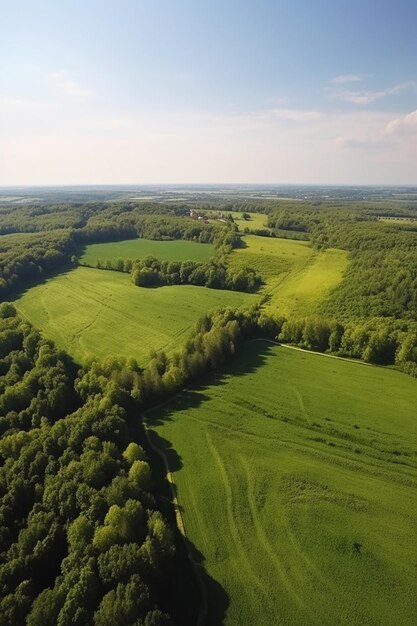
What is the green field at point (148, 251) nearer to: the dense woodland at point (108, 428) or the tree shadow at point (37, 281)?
the tree shadow at point (37, 281)

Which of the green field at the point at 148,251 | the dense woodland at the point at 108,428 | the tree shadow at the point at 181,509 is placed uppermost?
the green field at the point at 148,251

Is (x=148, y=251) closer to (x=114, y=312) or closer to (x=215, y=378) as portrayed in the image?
(x=114, y=312)

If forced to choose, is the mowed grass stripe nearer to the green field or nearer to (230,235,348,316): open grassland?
the green field

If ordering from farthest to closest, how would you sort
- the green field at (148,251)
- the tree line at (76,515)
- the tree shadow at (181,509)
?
the green field at (148,251), the tree shadow at (181,509), the tree line at (76,515)

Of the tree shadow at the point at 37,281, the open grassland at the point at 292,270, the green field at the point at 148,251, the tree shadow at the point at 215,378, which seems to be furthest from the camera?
the green field at the point at 148,251

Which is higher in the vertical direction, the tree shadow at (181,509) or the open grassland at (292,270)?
the open grassland at (292,270)

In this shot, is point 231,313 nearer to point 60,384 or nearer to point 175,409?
point 175,409

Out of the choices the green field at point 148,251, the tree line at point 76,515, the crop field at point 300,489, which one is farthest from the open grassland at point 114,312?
the tree line at point 76,515

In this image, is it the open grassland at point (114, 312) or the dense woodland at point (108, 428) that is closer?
the dense woodland at point (108, 428)
